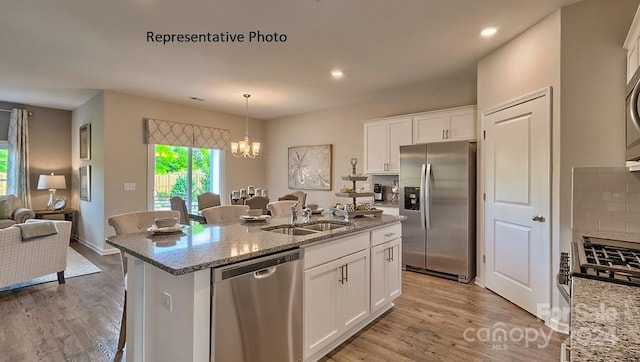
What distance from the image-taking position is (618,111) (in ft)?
8.00

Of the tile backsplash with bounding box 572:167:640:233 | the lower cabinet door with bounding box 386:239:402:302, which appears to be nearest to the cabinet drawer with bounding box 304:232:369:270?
the lower cabinet door with bounding box 386:239:402:302

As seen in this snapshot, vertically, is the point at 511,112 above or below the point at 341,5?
below

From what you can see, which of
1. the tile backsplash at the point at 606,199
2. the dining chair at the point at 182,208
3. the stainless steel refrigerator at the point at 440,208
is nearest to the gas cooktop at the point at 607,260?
the tile backsplash at the point at 606,199

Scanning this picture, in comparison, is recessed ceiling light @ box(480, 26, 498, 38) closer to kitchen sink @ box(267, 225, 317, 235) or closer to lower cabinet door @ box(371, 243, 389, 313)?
lower cabinet door @ box(371, 243, 389, 313)

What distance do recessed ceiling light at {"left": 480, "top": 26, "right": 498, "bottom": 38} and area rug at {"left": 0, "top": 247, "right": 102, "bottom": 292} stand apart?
5510 mm

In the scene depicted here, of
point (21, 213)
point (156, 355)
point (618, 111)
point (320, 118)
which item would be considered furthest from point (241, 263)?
point (21, 213)

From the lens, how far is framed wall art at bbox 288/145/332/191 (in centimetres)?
633

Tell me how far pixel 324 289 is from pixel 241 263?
0.78 meters

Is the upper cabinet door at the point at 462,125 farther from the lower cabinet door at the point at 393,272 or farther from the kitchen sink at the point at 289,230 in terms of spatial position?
the kitchen sink at the point at 289,230

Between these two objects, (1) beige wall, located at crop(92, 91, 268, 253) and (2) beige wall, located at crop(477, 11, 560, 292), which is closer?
(2) beige wall, located at crop(477, 11, 560, 292)

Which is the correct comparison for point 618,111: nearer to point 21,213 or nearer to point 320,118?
point 320,118

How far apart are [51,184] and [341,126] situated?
5840mm

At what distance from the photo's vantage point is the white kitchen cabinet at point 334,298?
208 cm

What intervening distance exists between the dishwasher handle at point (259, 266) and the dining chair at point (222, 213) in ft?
4.06
